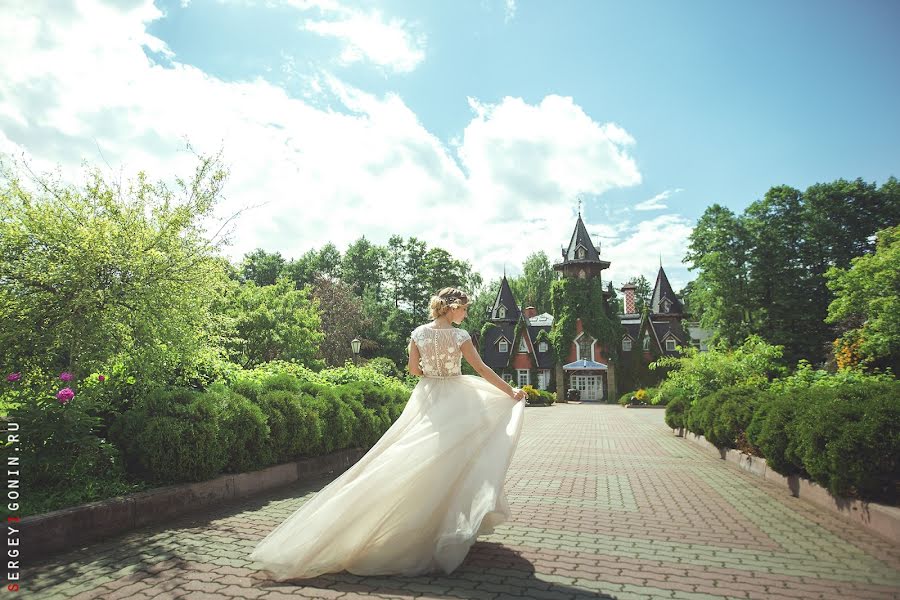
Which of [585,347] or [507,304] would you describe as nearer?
[585,347]

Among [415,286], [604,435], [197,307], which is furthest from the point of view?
[415,286]

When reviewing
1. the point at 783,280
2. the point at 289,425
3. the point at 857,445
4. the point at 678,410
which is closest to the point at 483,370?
the point at 857,445

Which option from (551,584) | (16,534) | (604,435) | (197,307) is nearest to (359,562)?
(551,584)

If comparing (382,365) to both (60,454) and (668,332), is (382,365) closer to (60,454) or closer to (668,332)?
(60,454)

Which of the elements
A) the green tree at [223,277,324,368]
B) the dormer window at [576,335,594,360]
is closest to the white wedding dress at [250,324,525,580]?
the green tree at [223,277,324,368]

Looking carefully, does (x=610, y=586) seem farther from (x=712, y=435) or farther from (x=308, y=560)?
(x=712, y=435)

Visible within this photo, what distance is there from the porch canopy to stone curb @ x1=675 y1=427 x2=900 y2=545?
3806 cm

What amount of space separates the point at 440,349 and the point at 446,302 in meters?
0.43

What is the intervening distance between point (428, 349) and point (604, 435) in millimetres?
13458

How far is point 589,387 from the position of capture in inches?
1983

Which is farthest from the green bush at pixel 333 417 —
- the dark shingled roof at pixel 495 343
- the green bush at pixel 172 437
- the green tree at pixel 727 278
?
the dark shingled roof at pixel 495 343

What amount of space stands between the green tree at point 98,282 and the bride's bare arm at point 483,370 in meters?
4.16

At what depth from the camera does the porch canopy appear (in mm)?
47428

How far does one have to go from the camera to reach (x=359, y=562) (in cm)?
407
